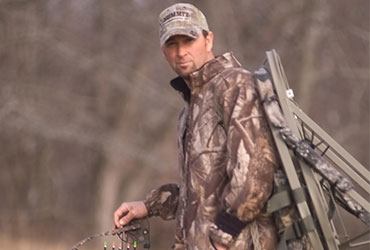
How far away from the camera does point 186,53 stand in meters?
3.07

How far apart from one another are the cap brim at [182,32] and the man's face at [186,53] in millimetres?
16

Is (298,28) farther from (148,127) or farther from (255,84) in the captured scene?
(255,84)

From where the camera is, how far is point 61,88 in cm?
1261

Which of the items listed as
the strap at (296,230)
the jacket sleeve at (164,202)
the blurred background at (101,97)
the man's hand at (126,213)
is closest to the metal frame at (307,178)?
the strap at (296,230)

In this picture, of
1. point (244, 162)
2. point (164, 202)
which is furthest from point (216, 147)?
point (164, 202)

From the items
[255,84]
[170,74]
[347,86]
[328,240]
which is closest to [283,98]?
[255,84]

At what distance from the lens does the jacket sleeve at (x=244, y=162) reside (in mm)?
2811

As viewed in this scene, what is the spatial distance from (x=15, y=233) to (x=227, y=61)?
9.44 metres

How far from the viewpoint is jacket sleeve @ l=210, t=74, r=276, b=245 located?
2.81 m

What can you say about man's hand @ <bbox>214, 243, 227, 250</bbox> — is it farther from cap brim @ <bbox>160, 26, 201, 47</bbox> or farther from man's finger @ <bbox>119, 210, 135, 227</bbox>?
cap brim @ <bbox>160, 26, 201, 47</bbox>

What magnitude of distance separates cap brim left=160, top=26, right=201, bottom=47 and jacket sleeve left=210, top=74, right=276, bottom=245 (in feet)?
0.88

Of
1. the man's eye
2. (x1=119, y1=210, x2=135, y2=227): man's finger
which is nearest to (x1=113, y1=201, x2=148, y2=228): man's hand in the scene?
(x1=119, y1=210, x2=135, y2=227): man's finger

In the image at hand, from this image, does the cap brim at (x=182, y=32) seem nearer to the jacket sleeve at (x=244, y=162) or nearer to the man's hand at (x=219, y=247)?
the jacket sleeve at (x=244, y=162)

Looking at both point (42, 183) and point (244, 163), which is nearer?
point (244, 163)
